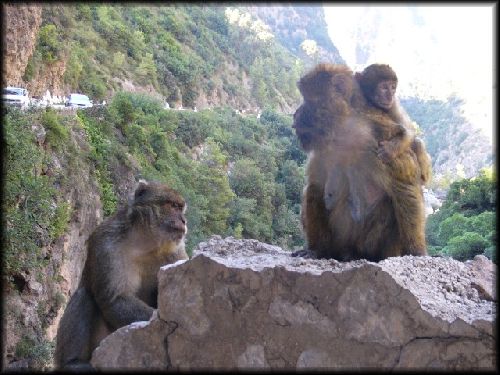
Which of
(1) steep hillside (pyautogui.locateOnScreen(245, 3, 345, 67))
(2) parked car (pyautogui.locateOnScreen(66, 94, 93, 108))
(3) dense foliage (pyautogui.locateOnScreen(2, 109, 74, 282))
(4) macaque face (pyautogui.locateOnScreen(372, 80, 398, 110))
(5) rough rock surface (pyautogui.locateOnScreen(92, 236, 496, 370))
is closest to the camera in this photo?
(5) rough rock surface (pyautogui.locateOnScreen(92, 236, 496, 370))

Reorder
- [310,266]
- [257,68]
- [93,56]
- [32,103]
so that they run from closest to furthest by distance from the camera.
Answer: [310,266], [32,103], [93,56], [257,68]

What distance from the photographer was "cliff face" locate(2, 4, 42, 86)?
558 inches

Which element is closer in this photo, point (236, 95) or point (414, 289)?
point (414, 289)

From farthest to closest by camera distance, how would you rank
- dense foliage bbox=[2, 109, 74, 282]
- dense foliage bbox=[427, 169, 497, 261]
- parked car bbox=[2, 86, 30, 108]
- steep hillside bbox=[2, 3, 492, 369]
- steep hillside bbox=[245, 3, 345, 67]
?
steep hillside bbox=[245, 3, 345, 67], parked car bbox=[2, 86, 30, 108], dense foliage bbox=[427, 169, 497, 261], steep hillside bbox=[2, 3, 492, 369], dense foliage bbox=[2, 109, 74, 282]

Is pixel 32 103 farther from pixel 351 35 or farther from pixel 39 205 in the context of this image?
pixel 351 35

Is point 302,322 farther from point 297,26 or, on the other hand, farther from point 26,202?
point 297,26

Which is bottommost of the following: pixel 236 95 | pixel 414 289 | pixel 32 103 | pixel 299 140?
pixel 414 289

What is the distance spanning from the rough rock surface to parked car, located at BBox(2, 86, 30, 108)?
11.9m

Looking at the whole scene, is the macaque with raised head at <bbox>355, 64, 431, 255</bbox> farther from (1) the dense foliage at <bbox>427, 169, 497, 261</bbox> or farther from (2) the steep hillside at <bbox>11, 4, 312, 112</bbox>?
(2) the steep hillside at <bbox>11, 4, 312, 112</bbox>

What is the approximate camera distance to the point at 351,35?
36.1 metres

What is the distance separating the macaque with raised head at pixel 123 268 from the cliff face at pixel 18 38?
11379 mm

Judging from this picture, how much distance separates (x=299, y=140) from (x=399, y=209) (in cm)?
69

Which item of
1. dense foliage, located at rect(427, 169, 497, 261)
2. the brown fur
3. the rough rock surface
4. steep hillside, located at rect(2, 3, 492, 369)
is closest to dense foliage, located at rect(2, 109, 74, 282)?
steep hillside, located at rect(2, 3, 492, 369)

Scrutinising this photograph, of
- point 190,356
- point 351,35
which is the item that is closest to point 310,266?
point 190,356
